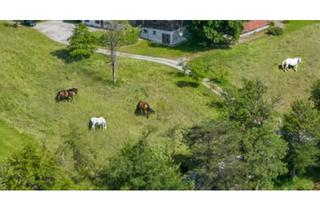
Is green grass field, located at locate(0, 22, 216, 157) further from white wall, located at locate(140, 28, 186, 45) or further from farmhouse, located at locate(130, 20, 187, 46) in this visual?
white wall, located at locate(140, 28, 186, 45)

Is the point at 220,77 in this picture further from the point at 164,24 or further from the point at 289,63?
the point at 164,24

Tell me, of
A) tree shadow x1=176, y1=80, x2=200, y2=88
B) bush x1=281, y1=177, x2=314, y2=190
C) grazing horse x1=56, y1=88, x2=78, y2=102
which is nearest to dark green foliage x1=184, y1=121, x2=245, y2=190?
bush x1=281, y1=177, x2=314, y2=190

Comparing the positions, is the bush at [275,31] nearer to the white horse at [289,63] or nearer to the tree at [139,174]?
the white horse at [289,63]

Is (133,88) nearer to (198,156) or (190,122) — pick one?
(190,122)

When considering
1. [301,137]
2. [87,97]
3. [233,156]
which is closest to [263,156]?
[233,156]

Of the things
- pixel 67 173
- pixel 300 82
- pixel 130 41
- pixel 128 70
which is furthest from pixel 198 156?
pixel 130 41

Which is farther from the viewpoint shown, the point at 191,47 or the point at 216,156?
the point at 191,47

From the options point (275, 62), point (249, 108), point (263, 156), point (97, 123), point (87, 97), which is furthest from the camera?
point (275, 62)
